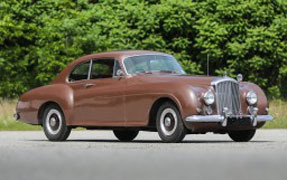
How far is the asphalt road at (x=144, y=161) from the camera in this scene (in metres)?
8.34

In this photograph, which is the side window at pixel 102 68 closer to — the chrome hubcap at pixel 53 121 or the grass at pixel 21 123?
the chrome hubcap at pixel 53 121

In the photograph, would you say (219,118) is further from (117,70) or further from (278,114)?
(278,114)

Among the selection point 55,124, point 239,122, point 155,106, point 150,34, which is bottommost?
point 55,124

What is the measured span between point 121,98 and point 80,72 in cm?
158

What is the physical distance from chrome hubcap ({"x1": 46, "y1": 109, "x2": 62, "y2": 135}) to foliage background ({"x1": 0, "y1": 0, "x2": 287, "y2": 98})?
12690mm

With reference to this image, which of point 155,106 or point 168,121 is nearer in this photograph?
point 168,121

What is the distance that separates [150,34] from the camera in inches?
1126

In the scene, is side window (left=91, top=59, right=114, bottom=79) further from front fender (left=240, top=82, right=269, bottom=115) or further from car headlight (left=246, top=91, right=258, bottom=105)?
car headlight (left=246, top=91, right=258, bottom=105)

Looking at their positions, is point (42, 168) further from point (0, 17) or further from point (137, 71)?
Result: point (0, 17)

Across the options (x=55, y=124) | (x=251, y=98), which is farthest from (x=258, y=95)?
(x=55, y=124)

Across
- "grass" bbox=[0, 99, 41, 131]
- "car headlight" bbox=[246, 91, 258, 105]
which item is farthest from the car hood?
"grass" bbox=[0, 99, 41, 131]

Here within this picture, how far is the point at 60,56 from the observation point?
28.2 meters

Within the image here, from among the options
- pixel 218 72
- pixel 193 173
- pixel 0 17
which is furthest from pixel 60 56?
pixel 193 173

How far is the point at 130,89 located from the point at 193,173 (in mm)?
5598
